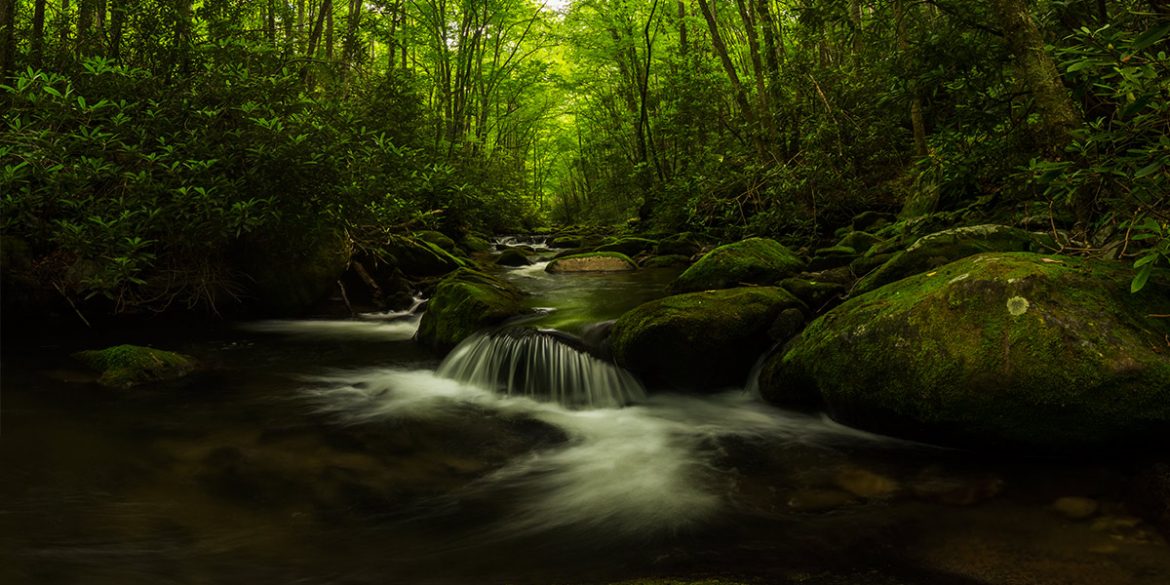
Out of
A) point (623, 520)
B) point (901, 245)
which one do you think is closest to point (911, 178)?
point (901, 245)

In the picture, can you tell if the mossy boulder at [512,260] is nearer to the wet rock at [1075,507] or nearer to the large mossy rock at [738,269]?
the large mossy rock at [738,269]

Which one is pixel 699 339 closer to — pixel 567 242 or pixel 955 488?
pixel 955 488

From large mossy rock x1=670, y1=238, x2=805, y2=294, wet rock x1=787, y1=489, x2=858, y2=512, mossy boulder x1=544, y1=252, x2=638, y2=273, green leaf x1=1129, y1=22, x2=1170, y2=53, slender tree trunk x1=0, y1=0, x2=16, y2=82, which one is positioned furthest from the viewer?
mossy boulder x1=544, y1=252, x2=638, y2=273

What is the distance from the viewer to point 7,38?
22.6 feet

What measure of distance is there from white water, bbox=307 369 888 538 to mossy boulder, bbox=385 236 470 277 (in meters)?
4.31

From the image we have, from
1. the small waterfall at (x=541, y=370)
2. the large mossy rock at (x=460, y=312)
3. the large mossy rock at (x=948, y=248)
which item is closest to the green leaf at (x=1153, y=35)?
the large mossy rock at (x=948, y=248)

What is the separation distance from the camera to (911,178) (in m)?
11.3

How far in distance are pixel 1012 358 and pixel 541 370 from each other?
3.95 meters

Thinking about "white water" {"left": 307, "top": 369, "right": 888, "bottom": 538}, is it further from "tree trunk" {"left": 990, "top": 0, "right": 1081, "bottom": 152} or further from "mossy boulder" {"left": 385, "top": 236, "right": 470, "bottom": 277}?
"mossy boulder" {"left": 385, "top": 236, "right": 470, "bottom": 277}

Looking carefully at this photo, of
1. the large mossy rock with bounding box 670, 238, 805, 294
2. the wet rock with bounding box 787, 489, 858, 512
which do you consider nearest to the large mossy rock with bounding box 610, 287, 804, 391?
the large mossy rock with bounding box 670, 238, 805, 294

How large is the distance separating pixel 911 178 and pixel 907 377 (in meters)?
9.23

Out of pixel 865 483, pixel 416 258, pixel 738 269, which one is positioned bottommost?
pixel 865 483

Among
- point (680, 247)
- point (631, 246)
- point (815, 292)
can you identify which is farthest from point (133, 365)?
point (631, 246)

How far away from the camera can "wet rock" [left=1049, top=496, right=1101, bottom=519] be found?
113 inches
